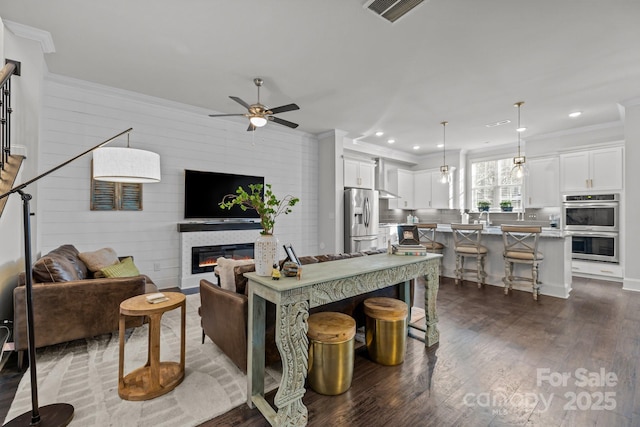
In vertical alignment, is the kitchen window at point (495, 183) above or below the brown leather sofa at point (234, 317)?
above

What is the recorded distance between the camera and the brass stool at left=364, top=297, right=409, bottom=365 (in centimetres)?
237

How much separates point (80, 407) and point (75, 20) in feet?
10.7

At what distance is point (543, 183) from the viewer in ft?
20.9

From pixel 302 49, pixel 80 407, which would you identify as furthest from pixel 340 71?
pixel 80 407

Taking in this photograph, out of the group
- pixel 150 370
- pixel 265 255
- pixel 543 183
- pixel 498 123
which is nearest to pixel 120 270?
pixel 150 370

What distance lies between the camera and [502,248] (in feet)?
16.3

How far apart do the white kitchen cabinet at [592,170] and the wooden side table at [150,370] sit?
7.34m

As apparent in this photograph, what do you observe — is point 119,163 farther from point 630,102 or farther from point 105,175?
point 630,102

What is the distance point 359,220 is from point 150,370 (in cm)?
483

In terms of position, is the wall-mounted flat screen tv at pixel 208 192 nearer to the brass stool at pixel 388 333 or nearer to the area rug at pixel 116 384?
the area rug at pixel 116 384

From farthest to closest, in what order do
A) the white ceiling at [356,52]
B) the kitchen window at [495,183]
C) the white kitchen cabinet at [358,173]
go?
1. the kitchen window at [495,183]
2. the white kitchen cabinet at [358,173]
3. the white ceiling at [356,52]

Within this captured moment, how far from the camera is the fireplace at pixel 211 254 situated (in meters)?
4.73

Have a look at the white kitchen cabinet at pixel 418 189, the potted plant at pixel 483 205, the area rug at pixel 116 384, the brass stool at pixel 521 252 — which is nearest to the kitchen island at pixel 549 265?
the brass stool at pixel 521 252

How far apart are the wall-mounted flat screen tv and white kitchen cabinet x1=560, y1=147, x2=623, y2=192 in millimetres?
6556
